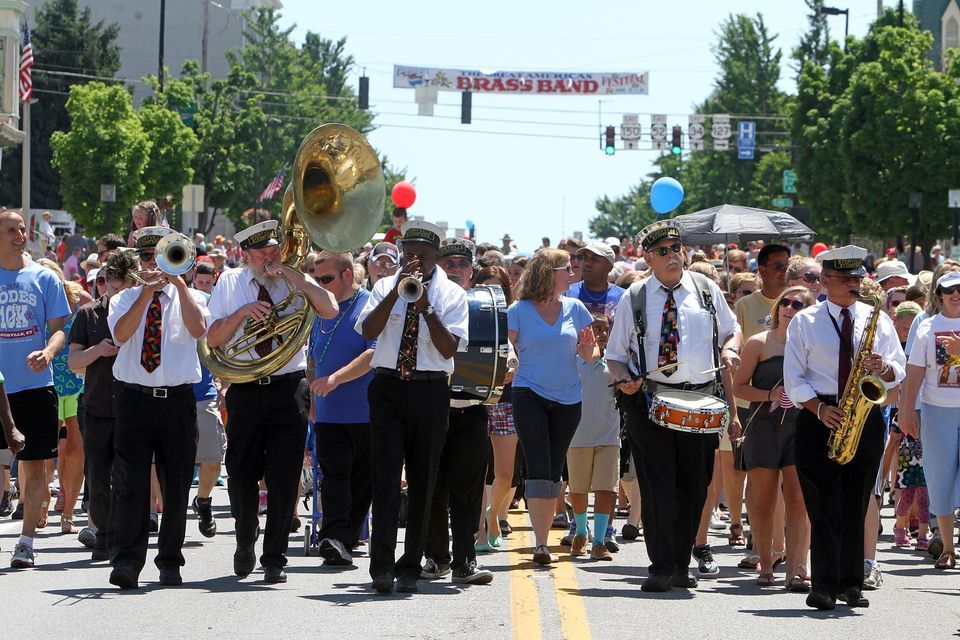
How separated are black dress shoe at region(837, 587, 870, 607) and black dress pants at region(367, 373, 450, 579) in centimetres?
248

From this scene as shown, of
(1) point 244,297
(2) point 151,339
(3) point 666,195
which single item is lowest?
(2) point 151,339

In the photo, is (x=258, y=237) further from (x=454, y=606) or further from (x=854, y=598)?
(x=854, y=598)

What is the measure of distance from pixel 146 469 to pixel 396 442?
1545 mm

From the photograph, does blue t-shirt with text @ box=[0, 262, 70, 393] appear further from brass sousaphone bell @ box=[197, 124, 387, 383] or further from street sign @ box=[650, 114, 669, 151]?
street sign @ box=[650, 114, 669, 151]

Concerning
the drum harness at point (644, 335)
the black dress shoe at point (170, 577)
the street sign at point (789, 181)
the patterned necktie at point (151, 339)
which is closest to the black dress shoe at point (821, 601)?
the drum harness at point (644, 335)

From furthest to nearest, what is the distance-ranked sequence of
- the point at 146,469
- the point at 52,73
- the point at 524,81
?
the point at 524,81 → the point at 52,73 → the point at 146,469

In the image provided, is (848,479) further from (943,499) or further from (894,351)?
(943,499)

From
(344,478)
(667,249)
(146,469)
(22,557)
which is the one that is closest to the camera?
(146,469)

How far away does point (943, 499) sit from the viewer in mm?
11453

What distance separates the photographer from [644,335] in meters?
10.1

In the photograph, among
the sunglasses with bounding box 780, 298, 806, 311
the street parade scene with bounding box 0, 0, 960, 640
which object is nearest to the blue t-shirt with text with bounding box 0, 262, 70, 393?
the street parade scene with bounding box 0, 0, 960, 640

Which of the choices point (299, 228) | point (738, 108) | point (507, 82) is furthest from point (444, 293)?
point (738, 108)

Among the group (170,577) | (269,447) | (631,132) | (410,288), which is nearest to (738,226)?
(269,447)

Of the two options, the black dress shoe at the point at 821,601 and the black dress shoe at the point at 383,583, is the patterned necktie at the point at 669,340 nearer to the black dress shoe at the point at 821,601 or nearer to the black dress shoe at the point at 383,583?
the black dress shoe at the point at 821,601
